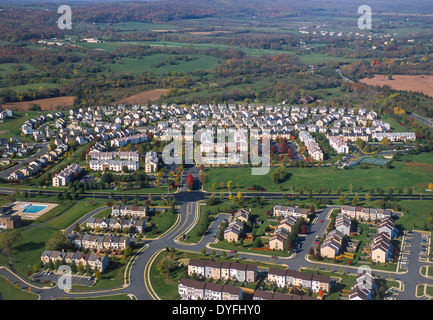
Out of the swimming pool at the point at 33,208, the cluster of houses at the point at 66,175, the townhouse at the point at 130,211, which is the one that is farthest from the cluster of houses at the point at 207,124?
the townhouse at the point at 130,211

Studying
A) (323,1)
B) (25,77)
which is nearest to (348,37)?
(25,77)

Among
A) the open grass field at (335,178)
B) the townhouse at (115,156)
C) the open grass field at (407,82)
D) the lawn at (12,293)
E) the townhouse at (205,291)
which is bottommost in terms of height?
the lawn at (12,293)

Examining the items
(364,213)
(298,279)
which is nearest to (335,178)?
(364,213)

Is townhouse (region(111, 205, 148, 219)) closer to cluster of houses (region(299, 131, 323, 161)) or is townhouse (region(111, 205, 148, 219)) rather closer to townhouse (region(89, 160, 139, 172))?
townhouse (region(89, 160, 139, 172))

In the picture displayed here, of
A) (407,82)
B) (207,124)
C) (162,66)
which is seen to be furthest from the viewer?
(162,66)

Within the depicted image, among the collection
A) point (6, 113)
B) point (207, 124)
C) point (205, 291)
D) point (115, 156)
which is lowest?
point (205, 291)

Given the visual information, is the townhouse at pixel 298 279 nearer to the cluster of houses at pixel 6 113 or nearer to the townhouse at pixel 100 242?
the townhouse at pixel 100 242

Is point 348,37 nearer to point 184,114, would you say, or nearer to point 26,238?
point 184,114

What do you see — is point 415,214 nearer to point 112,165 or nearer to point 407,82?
point 112,165
